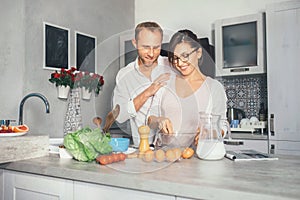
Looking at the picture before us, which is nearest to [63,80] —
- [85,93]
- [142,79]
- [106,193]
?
[85,93]

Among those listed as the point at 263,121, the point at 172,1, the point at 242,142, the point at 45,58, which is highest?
the point at 172,1

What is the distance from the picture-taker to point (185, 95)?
1371 mm

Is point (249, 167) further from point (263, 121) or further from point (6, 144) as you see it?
point (263, 121)

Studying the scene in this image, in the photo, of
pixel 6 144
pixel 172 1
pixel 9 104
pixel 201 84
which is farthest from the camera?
pixel 172 1

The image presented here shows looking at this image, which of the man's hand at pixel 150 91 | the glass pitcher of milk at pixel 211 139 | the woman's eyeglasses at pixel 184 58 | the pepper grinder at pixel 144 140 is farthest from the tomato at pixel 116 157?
the woman's eyeglasses at pixel 184 58

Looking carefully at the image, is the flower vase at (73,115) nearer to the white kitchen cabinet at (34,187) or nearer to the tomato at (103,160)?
the white kitchen cabinet at (34,187)

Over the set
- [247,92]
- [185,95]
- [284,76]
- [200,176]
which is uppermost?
[284,76]

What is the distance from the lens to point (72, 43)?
2736mm

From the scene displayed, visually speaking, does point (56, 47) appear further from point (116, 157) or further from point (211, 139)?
point (211, 139)

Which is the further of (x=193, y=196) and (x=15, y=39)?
(x=15, y=39)

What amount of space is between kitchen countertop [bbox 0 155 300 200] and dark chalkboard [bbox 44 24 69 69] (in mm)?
1424

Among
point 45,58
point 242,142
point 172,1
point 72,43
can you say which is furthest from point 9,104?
point 172,1

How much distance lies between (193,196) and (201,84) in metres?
0.71

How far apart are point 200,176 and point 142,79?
1.85ft
